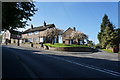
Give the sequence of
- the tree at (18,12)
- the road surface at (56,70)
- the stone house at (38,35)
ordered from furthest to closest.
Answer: the stone house at (38,35), the tree at (18,12), the road surface at (56,70)

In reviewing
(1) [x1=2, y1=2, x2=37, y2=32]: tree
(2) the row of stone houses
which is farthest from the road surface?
(2) the row of stone houses

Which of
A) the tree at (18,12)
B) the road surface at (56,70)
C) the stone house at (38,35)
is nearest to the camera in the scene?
the road surface at (56,70)

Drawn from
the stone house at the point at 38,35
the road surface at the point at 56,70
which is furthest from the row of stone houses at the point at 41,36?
the road surface at the point at 56,70

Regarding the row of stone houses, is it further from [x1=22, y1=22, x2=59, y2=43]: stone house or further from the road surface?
the road surface

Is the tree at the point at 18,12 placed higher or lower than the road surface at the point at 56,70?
higher

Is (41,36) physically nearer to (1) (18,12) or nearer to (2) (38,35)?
(2) (38,35)

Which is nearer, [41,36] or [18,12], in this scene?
[18,12]

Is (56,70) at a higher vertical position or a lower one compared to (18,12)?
lower

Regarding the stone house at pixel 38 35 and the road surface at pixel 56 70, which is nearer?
the road surface at pixel 56 70

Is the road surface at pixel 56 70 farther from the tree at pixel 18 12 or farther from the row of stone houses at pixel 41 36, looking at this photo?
the row of stone houses at pixel 41 36

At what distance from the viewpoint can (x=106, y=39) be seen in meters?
46.1

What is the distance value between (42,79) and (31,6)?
21.4ft

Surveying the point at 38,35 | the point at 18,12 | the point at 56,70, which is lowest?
the point at 56,70

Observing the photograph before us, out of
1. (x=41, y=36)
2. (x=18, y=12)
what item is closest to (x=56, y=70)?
(x=18, y=12)
